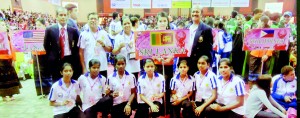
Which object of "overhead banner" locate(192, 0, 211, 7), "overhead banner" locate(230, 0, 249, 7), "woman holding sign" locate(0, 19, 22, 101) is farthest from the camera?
"overhead banner" locate(230, 0, 249, 7)

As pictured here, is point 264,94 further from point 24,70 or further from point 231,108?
point 24,70

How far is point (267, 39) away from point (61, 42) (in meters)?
2.61

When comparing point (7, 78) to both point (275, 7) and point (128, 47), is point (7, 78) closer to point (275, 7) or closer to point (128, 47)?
point (128, 47)

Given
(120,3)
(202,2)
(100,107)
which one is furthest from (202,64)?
(202,2)

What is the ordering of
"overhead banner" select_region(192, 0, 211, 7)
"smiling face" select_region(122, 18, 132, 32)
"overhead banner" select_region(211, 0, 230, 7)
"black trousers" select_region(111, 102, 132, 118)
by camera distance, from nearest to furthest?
A: "black trousers" select_region(111, 102, 132, 118) < "smiling face" select_region(122, 18, 132, 32) < "overhead banner" select_region(192, 0, 211, 7) < "overhead banner" select_region(211, 0, 230, 7)

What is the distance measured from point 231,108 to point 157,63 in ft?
3.87

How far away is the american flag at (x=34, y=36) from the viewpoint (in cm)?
404

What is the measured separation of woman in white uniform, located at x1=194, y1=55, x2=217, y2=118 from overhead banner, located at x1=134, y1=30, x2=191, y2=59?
258 mm

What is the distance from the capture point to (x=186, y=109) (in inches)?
128

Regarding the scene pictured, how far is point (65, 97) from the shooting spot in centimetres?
314

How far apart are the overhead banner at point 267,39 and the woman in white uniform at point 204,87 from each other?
2.59 ft

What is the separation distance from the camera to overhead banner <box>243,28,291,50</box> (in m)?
3.63

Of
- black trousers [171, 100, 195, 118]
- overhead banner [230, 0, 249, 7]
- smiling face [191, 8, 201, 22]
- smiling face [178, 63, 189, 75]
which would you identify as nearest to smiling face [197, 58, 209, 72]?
smiling face [178, 63, 189, 75]

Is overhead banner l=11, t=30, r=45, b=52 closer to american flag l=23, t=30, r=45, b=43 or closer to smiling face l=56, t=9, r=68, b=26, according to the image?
american flag l=23, t=30, r=45, b=43
